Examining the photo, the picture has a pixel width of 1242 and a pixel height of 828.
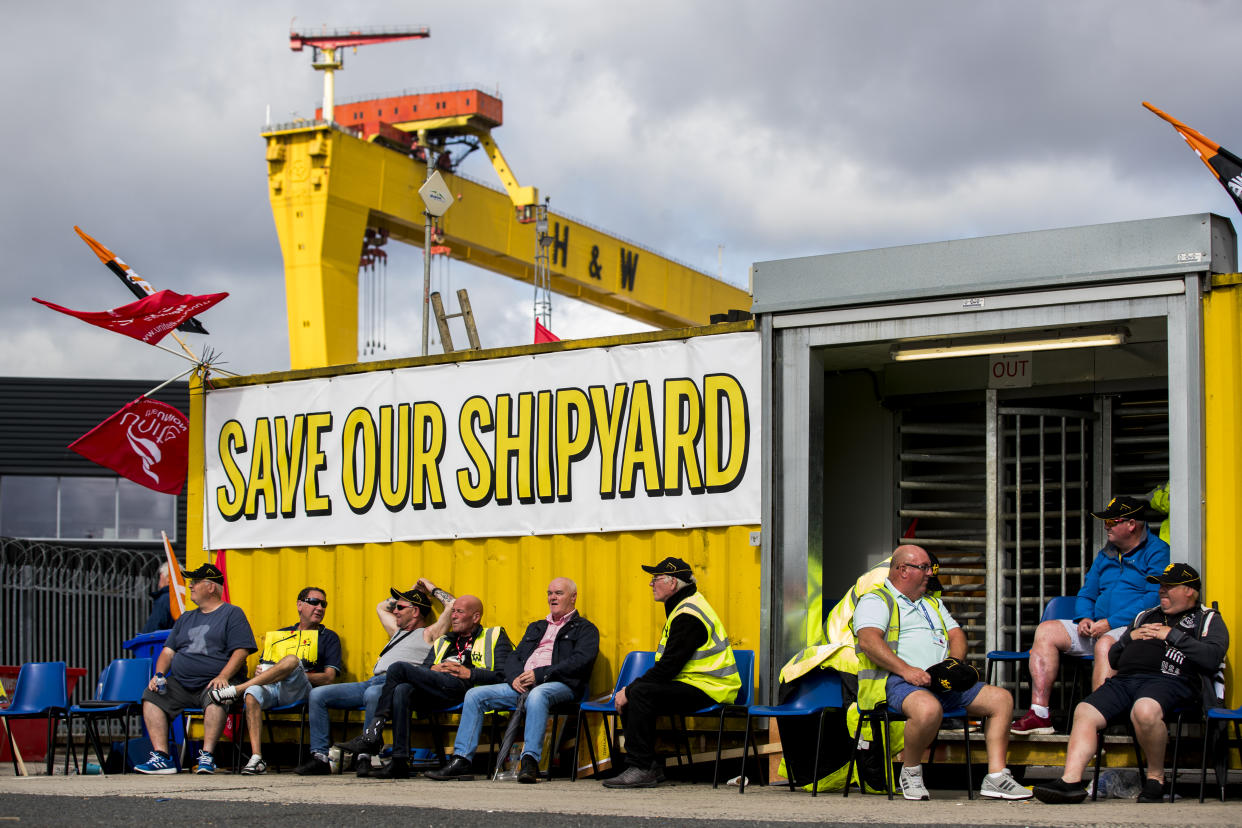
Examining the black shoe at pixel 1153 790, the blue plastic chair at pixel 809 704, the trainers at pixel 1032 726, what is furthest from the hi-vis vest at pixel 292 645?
the black shoe at pixel 1153 790

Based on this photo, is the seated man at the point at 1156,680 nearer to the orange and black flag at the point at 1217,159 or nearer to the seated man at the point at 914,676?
the seated man at the point at 914,676

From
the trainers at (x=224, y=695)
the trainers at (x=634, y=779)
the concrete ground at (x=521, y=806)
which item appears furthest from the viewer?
the trainers at (x=224, y=695)

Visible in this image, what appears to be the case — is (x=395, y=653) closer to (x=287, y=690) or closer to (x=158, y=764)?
(x=287, y=690)

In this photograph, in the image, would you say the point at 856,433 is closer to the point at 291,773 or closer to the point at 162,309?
the point at 291,773

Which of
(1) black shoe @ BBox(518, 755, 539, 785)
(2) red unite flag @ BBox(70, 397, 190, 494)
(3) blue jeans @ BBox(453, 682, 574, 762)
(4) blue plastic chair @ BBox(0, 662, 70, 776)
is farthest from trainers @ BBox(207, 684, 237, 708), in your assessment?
(1) black shoe @ BBox(518, 755, 539, 785)

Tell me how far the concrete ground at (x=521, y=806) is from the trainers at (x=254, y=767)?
1206mm

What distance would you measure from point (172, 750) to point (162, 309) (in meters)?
3.43

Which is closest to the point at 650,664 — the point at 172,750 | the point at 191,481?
the point at 172,750

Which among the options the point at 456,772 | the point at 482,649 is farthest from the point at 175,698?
the point at 456,772

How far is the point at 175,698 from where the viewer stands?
10.6 metres

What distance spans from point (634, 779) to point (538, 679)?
1.21 m

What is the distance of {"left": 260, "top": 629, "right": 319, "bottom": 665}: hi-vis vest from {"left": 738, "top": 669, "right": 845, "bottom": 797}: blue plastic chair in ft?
11.5

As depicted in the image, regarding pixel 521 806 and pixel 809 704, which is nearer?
pixel 521 806

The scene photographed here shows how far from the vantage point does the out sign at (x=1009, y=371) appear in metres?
10.6
